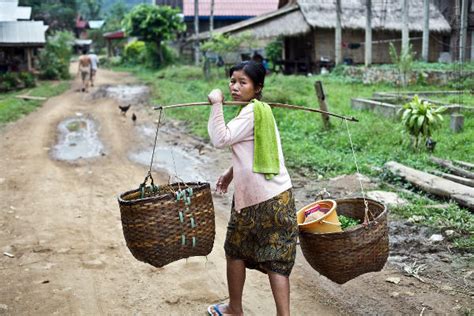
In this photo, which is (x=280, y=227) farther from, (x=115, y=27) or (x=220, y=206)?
(x=115, y=27)

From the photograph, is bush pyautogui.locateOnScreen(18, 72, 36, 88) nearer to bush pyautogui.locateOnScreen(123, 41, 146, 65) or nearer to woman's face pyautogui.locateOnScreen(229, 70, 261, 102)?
bush pyautogui.locateOnScreen(123, 41, 146, 65)

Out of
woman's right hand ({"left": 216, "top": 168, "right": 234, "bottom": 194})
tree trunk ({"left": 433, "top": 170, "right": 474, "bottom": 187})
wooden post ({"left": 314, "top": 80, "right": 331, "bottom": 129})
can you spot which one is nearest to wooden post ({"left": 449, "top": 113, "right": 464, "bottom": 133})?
wooden post ({"left": 314, "top": 80, "right": 331, "bottom": 129})

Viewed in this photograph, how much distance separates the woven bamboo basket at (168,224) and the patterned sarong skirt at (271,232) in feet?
0.81

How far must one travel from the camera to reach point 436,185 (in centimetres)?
628

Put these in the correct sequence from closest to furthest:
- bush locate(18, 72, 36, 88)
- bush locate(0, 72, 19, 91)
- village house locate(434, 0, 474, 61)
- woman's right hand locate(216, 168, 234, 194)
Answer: woman's right hand locate(216, 168, 234, 194), bush locate(0, 72, 19, 91), bush locate(18, 72, 36, 88), village house locate(434, 0, 474, 61)

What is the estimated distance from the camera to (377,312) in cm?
371

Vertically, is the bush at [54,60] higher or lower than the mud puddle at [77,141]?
higher

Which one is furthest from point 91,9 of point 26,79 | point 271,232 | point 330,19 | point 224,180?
point 271,232

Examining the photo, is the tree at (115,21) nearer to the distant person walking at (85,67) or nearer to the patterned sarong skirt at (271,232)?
the distant person walking at (85,67)

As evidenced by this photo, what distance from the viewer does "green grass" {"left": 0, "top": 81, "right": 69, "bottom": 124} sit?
14.0 metres

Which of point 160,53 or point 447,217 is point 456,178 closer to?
point 447,217

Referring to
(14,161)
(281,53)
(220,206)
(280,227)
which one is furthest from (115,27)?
(280,227)

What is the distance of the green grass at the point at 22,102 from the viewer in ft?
45.8

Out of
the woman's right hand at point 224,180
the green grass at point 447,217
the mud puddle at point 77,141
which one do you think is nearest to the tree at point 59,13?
the mud puddle at point 77,141
